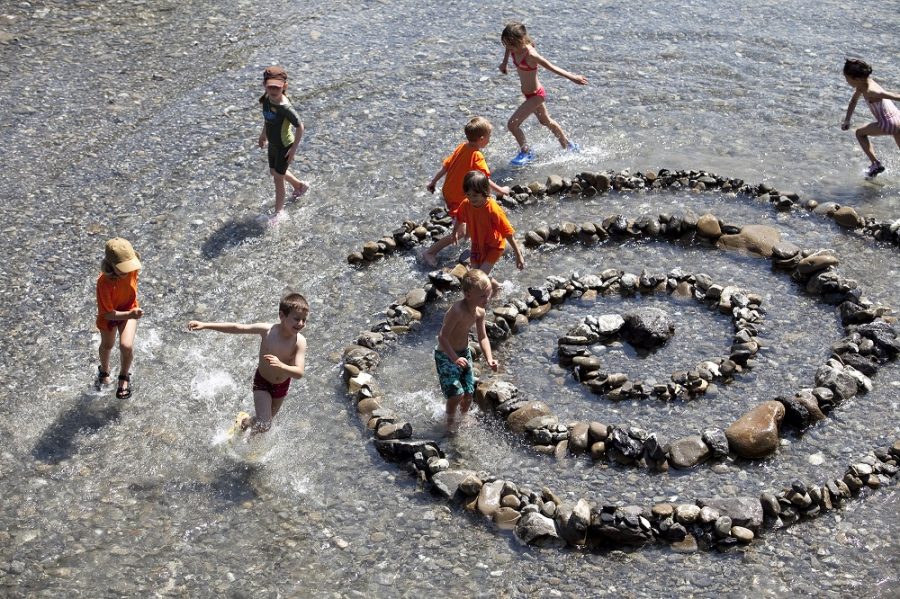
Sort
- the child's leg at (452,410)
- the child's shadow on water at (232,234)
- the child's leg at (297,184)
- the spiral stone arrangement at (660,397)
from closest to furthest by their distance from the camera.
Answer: the spiral stone arrangement at (660,397), the child's leg at (452,410), the child's shadow on water at (232,234), the child's leg at (297,184)

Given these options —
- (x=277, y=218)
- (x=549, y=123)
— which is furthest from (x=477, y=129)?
(x=277, y=218)

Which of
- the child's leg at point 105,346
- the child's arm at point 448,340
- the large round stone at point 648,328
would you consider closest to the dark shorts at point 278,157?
the child's leg at point 105,346

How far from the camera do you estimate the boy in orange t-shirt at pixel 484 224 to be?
39.3 feet

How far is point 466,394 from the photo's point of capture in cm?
1060

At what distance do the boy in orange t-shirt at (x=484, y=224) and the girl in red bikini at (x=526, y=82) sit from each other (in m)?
3.82

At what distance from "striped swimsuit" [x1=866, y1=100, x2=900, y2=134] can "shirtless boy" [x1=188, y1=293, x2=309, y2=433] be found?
9682 mm

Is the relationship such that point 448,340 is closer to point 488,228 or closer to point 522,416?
point 522,416

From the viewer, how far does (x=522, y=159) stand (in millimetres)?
16031

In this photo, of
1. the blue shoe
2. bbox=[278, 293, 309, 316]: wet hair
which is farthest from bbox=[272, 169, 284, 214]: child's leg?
bbox=[278, 293, 309, 316]: wet hair

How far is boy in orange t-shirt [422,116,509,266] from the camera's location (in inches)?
520

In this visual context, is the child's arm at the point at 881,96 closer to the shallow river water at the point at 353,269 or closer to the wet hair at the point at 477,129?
the shallow river water at the point at 353,269

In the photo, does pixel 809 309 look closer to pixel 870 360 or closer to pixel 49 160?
pixel 870 360

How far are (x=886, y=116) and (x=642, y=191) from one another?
3.77m

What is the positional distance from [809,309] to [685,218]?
90.3 inches
